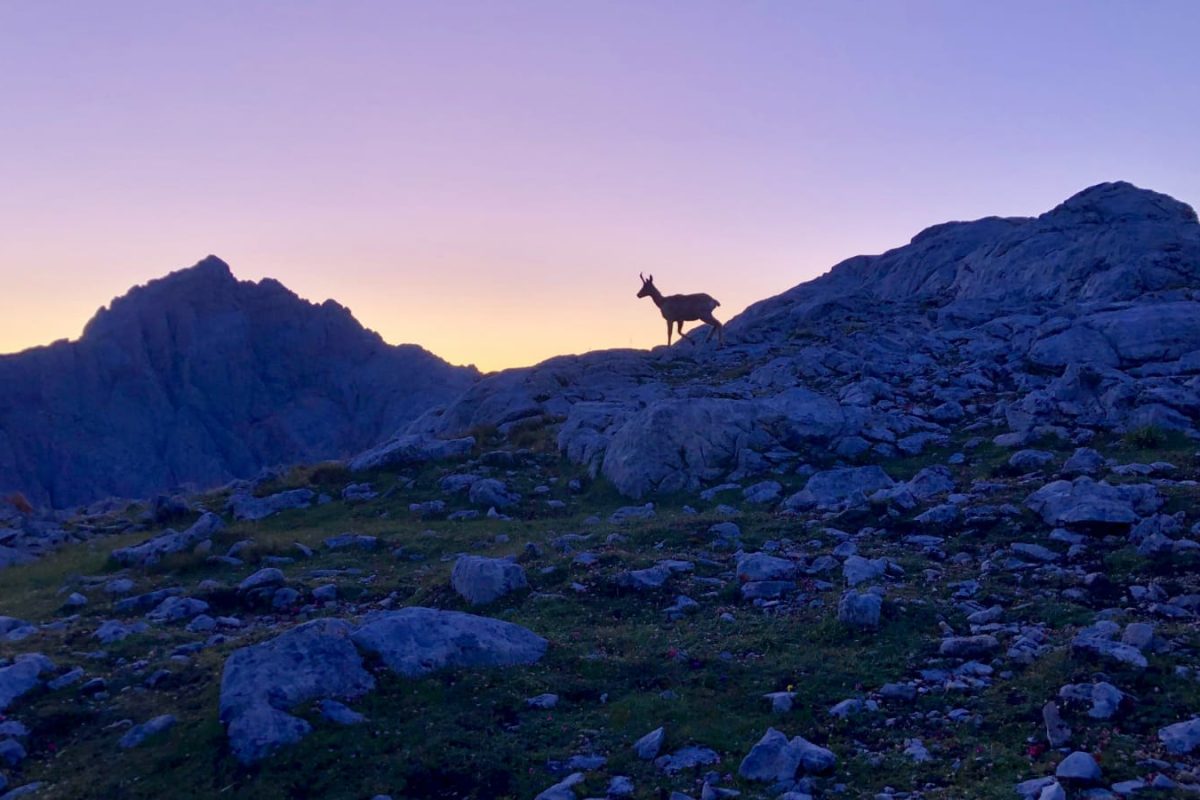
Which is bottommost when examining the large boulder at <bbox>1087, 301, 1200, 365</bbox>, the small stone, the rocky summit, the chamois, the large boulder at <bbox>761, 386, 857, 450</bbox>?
the small stone

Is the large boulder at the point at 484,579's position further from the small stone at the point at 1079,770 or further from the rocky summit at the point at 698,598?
the small stone at the point at 1079,770

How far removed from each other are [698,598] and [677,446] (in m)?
9.53

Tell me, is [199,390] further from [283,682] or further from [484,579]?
[283,682]

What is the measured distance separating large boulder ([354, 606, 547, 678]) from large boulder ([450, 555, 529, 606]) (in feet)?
7.73

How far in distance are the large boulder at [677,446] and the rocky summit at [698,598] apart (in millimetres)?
83

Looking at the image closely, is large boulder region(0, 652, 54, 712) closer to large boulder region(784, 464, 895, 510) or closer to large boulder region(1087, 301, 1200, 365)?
large boulder region(784, 464, 895, 510)

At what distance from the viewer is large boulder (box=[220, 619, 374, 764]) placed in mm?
9516

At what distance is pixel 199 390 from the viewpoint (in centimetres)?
9144

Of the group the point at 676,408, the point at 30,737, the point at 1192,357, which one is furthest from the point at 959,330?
the point at 30,737

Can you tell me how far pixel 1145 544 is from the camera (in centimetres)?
1328

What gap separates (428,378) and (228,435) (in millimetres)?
18498

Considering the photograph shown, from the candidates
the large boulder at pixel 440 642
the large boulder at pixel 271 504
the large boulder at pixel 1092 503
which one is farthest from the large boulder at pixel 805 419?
the large boulder at pixel 440 642

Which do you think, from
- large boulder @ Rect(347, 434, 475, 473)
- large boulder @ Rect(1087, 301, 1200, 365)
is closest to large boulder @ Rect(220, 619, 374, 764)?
large boulder @ Rect(347, 434, 475, 473)

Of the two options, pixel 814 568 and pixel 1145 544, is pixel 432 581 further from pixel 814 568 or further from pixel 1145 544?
pixel 1145 544
